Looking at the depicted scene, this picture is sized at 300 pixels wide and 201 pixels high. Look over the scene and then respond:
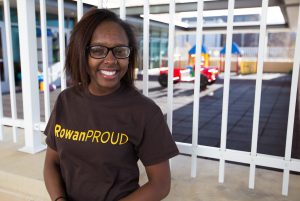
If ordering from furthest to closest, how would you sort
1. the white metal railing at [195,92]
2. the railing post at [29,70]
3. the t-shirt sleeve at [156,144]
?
the railing post at [29,70] < the white metal railing at [195,92] < the t-shirt sleeve at [156,144]

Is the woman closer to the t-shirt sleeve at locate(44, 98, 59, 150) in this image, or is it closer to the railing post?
the t-shirt sleeve at locate(44, 98, 59, 150)

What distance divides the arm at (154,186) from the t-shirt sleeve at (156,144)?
0.03 meters

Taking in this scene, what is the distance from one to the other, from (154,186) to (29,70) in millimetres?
1623

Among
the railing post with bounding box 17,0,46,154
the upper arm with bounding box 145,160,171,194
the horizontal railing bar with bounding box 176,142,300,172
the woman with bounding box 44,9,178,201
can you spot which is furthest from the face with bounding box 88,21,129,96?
the railing post with bounding box 17,0,46,154

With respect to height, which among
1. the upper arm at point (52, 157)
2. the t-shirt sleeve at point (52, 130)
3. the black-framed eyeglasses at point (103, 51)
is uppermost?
the black-framed eyeglasses at point (103, 51)

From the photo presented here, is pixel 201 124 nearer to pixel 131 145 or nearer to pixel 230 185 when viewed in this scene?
pixel 230 185

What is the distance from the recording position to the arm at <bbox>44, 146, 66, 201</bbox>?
1.50 meters

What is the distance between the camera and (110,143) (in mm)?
1354

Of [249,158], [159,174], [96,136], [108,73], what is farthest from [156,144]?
[249,158]

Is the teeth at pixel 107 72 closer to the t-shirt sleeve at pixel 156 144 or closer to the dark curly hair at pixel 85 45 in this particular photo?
the dark curly hair at pixel 85 45

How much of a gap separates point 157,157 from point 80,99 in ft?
1.60

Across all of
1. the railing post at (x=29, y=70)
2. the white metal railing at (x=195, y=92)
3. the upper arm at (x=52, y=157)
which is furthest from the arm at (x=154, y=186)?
the railing post at (x=29, y=70)

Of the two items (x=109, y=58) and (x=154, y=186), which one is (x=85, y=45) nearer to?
(x=109, y=58)

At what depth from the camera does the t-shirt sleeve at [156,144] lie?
1.31 m
